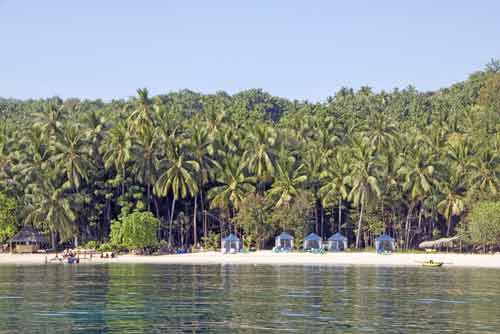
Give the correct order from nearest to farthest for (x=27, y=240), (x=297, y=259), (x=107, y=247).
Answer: (x=297, y=259), (x=107, y=247), (x=27, y=240)

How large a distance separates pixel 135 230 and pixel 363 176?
2461 cm

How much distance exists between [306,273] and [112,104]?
7688 cm

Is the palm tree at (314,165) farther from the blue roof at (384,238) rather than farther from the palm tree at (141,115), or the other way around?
the palm tree at (141,115)

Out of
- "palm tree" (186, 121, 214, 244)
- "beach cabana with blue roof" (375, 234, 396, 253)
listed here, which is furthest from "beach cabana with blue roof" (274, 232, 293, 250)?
"palm tree" (186, 121, 214, 244)

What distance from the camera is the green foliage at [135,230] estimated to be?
9669cm

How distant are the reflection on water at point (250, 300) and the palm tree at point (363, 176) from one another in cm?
1935

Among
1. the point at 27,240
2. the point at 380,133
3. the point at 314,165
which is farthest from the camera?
the point at 27,240

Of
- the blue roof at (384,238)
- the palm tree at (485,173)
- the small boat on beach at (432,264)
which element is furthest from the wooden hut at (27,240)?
the palm tree at (485,173)

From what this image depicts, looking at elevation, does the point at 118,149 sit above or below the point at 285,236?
above

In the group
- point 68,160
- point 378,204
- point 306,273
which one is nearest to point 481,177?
point 378,204

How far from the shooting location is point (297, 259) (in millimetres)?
93375

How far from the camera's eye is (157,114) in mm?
106875

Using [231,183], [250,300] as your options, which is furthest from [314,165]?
[250,300]

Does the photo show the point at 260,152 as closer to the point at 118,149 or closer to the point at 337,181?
the point at 337,181
